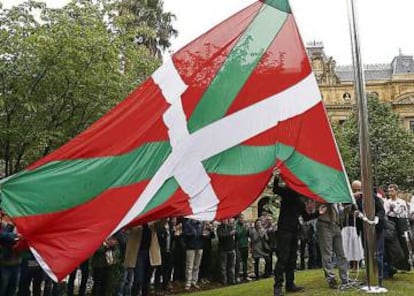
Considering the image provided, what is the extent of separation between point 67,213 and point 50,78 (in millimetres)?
7032

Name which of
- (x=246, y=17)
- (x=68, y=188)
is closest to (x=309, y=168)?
(x=246, y=17)

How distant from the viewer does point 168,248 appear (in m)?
12.6

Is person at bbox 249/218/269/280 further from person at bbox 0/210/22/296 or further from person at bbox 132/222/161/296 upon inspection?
person at bbox 0/210/22/296

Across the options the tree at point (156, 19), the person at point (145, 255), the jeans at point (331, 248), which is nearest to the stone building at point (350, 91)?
the tree at point (156, 19)

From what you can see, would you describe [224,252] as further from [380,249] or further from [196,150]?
[196,150]

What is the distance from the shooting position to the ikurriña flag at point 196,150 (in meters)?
7.45

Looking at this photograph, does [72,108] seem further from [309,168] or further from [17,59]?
[309,168]

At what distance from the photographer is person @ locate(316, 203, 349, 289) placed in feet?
30.6

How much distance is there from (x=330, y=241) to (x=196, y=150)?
2.83 metres

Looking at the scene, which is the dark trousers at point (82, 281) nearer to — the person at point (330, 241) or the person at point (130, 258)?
the person at point (130, 258)

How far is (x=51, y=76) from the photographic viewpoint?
1372 centimetres

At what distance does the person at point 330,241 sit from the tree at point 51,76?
22.6 feet

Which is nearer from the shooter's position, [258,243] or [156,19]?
[258,243]

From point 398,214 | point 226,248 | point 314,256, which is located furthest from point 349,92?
point 398,214
